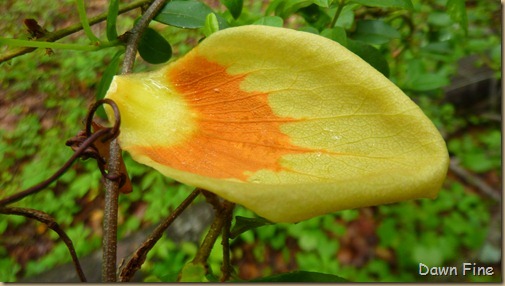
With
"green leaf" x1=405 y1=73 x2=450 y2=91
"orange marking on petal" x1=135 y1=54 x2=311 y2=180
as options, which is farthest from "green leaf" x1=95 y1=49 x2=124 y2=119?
"green leaf" x1=405 y1=73 x2=450 y2=91

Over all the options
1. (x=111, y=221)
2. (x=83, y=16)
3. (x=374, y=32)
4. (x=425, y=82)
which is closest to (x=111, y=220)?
(x=111, y=221)

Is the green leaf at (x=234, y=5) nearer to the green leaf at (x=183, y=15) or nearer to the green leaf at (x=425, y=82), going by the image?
the green leaf at (x=183, y=15)

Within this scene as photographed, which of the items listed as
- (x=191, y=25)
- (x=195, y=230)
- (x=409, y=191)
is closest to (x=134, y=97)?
(x=191, y=25)

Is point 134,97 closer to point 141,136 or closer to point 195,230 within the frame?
point 141,136

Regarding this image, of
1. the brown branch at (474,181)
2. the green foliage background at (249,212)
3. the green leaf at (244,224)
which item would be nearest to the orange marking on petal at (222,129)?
the green leaf at (244,224)

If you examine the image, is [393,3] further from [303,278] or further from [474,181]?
[474,181]
